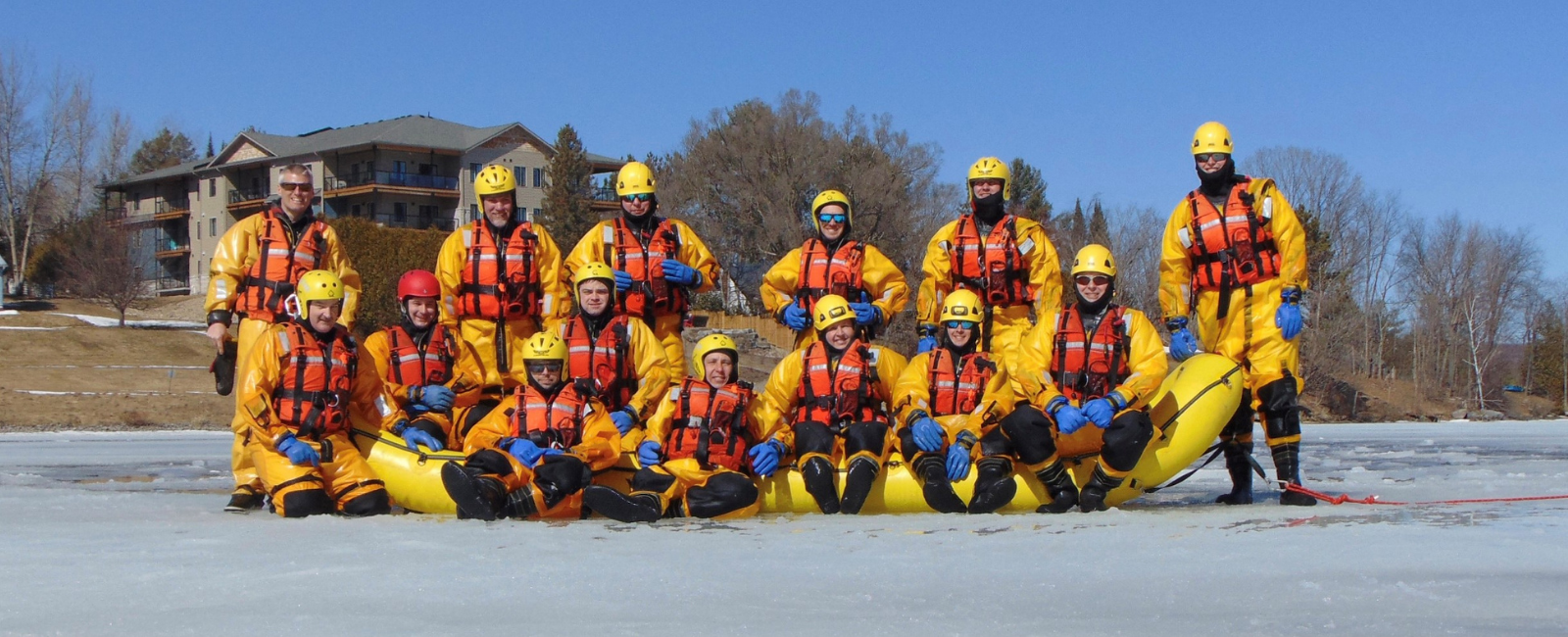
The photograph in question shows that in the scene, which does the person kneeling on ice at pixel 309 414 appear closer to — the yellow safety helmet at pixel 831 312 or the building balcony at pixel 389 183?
the yellow safety helmet at pixel 831 312

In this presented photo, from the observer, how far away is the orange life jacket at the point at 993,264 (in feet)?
24.4

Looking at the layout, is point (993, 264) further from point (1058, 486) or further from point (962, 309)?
point (1058, 486)

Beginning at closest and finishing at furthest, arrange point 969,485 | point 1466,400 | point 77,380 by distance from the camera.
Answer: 1. point 969,485
2. point 77,380
3. point 1466,400

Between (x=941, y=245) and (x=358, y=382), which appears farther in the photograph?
(x=941, y=245)

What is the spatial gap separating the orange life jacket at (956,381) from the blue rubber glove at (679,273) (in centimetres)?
177

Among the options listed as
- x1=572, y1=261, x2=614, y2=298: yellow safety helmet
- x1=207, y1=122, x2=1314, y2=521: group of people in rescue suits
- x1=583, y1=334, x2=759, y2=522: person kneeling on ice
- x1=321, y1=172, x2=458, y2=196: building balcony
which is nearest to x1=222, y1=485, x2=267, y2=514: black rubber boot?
x1=207, y1=122, x2=1314, y2=521: group of people in rescue suits

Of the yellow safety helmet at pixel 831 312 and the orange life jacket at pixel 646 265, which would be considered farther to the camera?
the orange life jacket at pixel 646 265

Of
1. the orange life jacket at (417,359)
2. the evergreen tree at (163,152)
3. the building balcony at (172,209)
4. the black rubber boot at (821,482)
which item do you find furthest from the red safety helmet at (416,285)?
the evergreen tree at (163,152)

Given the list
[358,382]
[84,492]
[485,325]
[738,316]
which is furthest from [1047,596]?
[738,316]

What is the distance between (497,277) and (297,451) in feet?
6.18

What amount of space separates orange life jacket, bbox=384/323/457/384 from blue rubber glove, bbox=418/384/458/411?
222 millimetres

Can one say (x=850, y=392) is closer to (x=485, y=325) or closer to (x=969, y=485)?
(x=969, y=485)

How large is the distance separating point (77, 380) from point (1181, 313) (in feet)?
65.6

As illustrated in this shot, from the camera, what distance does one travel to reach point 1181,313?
677 centimetres
